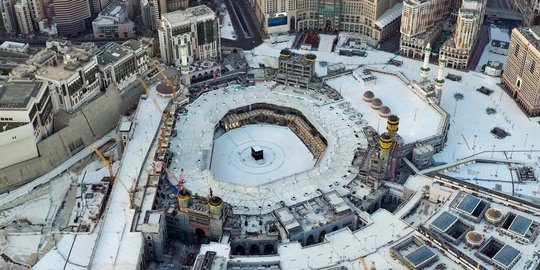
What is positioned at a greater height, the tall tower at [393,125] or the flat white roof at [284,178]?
the tall tower at [393,125]

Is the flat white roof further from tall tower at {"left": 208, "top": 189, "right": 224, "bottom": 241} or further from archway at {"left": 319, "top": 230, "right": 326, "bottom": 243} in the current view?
archway at {"left": 319, "top": 230, "right": 326, "bottom": 243}

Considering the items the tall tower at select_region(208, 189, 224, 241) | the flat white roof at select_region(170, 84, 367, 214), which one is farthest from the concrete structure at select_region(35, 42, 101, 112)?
the tall tower at select_region(208, 189, 224, 241)

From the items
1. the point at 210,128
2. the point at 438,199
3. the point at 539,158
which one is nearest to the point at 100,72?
the point at 210,128

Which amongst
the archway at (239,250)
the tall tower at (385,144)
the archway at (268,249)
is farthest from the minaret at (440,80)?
the archway at (239,250)

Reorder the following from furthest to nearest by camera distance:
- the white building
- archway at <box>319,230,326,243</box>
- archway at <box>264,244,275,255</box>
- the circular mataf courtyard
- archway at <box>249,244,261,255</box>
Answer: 1. the circular mataf courtyard
2. the white building
3. archway at <box>319,230,326,243</box>
4. archway at <box>249,244,261,255</box>
5. archway at <box>264,244,275,255</box>

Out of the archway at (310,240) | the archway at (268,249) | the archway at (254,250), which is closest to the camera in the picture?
the archway at (268,249)

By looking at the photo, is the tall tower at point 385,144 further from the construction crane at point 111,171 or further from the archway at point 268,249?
the construction crane at point 111,171

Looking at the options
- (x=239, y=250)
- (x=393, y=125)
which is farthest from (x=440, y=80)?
(x=239, y=250)

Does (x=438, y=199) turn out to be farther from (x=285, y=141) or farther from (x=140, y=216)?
(x=140, y=216)
